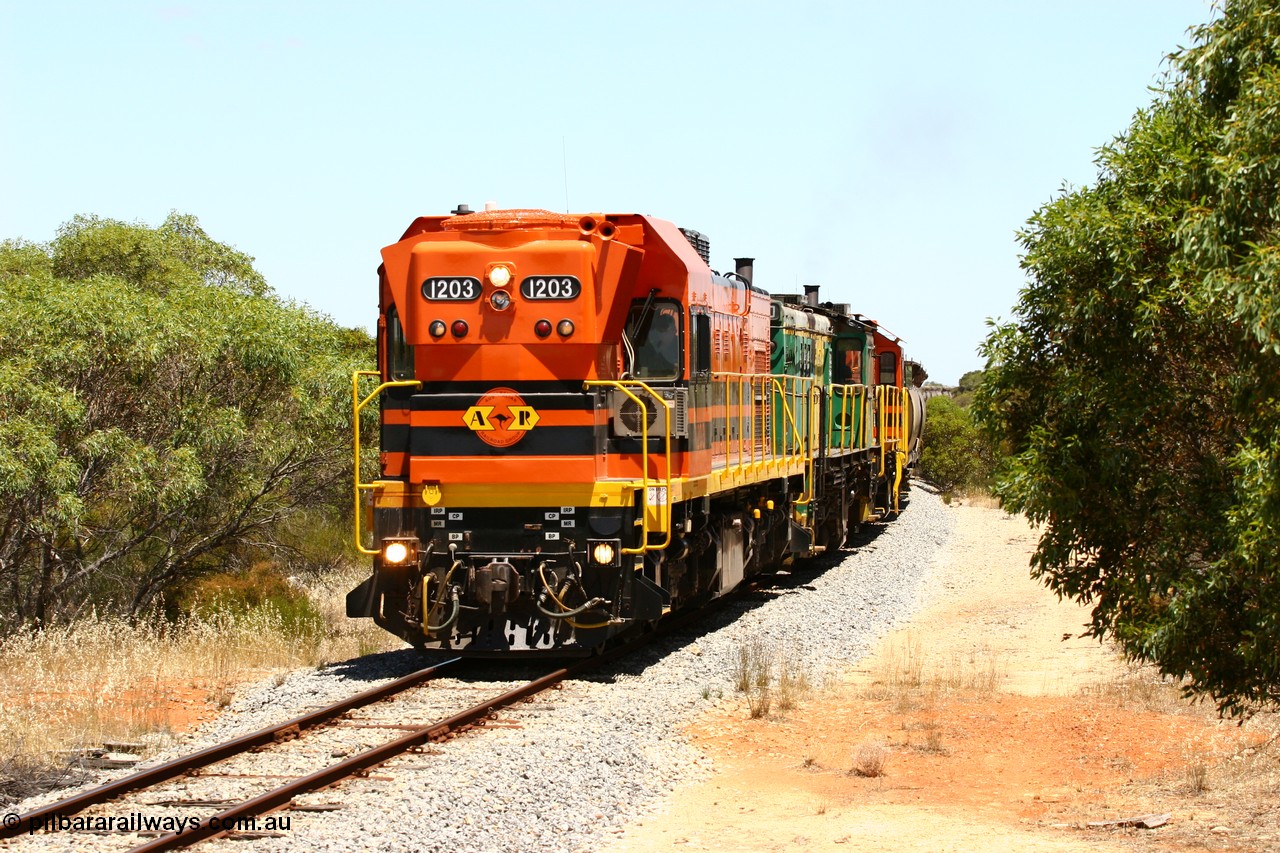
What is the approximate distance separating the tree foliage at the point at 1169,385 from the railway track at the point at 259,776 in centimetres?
458

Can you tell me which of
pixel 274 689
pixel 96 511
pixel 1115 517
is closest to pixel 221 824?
pixel 274 689

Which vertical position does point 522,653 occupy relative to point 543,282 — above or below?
below

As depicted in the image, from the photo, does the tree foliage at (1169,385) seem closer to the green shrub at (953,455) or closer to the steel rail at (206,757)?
the steel rail at (206,757)

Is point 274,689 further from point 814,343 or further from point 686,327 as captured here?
point 814,343

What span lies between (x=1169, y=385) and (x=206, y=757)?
22.4ft

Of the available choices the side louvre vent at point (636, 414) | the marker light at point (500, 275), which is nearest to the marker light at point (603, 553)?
the side louvre vent at point (636, 414)

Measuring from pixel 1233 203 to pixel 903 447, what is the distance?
2419 centimetres

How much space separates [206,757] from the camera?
32.4 ft

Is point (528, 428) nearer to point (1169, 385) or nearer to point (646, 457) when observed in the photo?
point (646, 457)

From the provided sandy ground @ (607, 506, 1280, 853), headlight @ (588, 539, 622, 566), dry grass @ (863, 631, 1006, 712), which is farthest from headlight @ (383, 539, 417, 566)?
dry grass @ (863, 631, 1006, 712)

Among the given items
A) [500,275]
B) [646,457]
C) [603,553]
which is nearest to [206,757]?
[603,553]

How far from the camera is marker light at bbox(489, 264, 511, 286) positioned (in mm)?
13031

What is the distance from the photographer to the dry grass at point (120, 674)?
11266 millimetres

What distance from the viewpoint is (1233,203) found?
7875 millimetres
